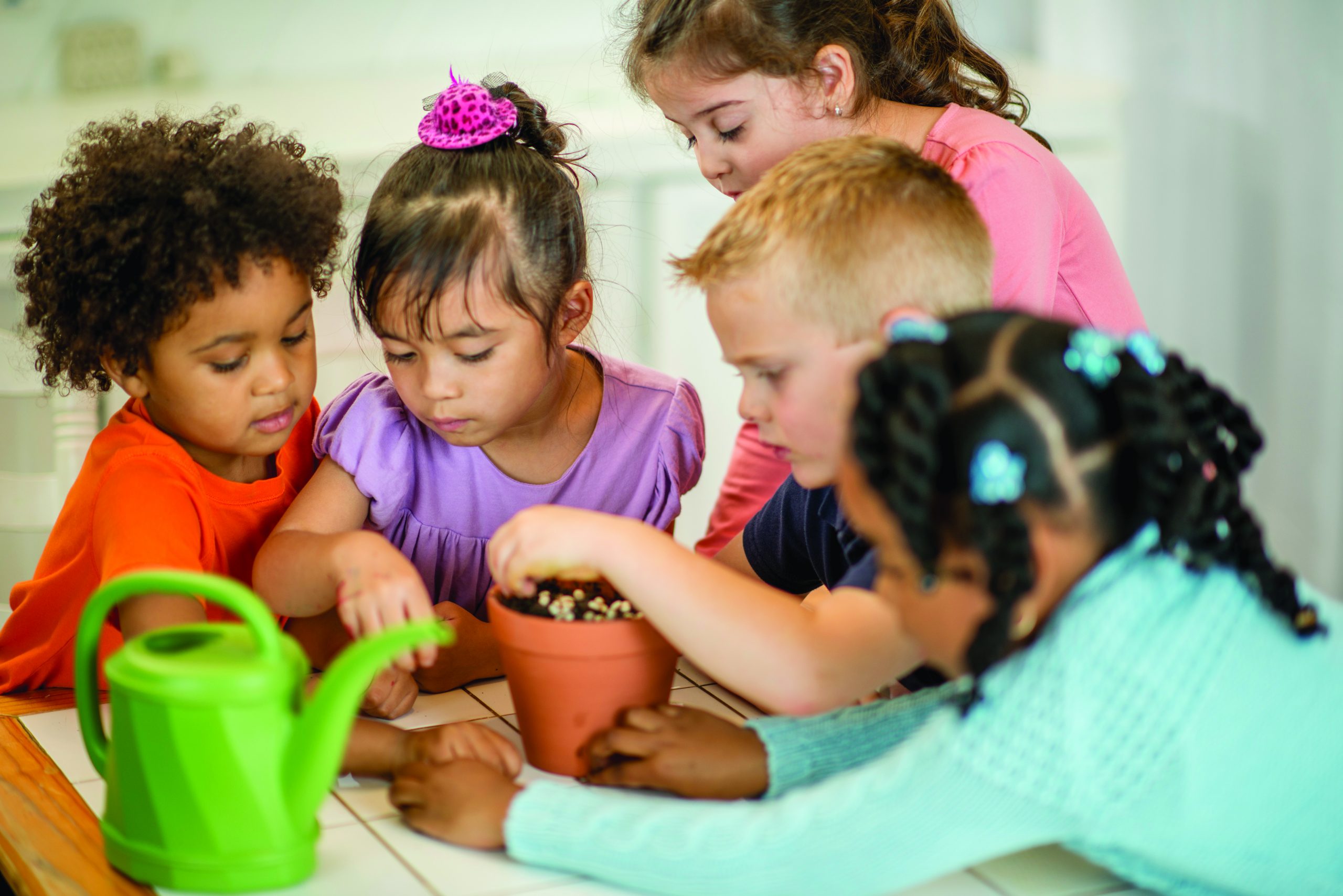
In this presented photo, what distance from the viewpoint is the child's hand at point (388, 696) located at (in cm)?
102

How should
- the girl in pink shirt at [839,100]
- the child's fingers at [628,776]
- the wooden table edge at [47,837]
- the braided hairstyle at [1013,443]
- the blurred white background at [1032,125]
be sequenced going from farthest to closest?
the blurred white background at [1032,125] < the girl in pink shirt at [839,100] < the child's fingers at [628,776] < the wooden table edge at [47,837] < the braided hairstyle at [1013,443]

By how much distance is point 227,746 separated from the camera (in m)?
0.72

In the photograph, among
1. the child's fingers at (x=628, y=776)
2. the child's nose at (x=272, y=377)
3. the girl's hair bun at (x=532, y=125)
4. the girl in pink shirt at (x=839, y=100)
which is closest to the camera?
the child's fingers at (x=628, y=776)

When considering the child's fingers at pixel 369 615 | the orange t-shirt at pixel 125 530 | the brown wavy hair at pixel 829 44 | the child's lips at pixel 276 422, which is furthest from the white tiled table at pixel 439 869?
the brown wavy hair at pixel 829 44

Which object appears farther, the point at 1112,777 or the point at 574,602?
the point at 574,602

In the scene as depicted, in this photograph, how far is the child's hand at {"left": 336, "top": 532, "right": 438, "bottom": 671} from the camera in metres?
0.95

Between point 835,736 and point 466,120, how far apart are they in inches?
28.9

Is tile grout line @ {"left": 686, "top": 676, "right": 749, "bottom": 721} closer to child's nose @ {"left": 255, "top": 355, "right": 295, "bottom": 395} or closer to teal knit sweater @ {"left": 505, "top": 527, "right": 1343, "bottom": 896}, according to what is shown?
teal knit sweater @ {"left": 505, "top": 527, "right": 1343, "bottom": 896}

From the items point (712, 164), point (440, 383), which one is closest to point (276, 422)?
point (440, 383)

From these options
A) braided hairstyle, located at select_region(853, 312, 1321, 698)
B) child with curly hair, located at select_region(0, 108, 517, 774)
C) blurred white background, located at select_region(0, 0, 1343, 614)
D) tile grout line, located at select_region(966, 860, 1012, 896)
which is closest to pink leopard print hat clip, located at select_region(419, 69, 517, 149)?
child with curly hair, located at select_region(0, 108, 517, 774)

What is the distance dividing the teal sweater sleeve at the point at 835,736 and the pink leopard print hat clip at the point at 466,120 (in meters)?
0.68

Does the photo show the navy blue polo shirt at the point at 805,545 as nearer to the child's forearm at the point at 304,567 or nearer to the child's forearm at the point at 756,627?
the child's forearm at the point at 756,627

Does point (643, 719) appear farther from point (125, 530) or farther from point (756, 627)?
point (125, 530)

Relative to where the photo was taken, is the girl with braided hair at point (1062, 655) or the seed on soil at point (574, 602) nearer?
the girl with braided hair at point (1062, 655)
